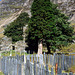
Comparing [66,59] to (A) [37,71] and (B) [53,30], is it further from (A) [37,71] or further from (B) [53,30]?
(B) [53,30]

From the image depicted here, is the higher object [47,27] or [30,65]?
[47,27]

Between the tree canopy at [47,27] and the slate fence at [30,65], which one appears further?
the tree canopy at [47,27]

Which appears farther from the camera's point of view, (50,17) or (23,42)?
(23,42)

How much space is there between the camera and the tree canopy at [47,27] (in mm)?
28250

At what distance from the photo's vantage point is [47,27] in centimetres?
2842

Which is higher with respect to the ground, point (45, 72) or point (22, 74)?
point (45, 72)

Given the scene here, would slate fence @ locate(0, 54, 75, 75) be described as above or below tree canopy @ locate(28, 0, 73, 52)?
below

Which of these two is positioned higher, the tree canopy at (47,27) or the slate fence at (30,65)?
the tree canopy at (47,27)

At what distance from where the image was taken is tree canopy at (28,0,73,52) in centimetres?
2825

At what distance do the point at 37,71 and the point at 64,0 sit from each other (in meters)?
99.6

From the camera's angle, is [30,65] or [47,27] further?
[47,27]

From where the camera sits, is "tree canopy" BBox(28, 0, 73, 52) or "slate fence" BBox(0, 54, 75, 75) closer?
"slate fence" BBox(0, 54, 75, 75)

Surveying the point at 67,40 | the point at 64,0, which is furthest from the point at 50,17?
the point at 64,0

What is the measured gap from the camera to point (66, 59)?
13211 millimetres
